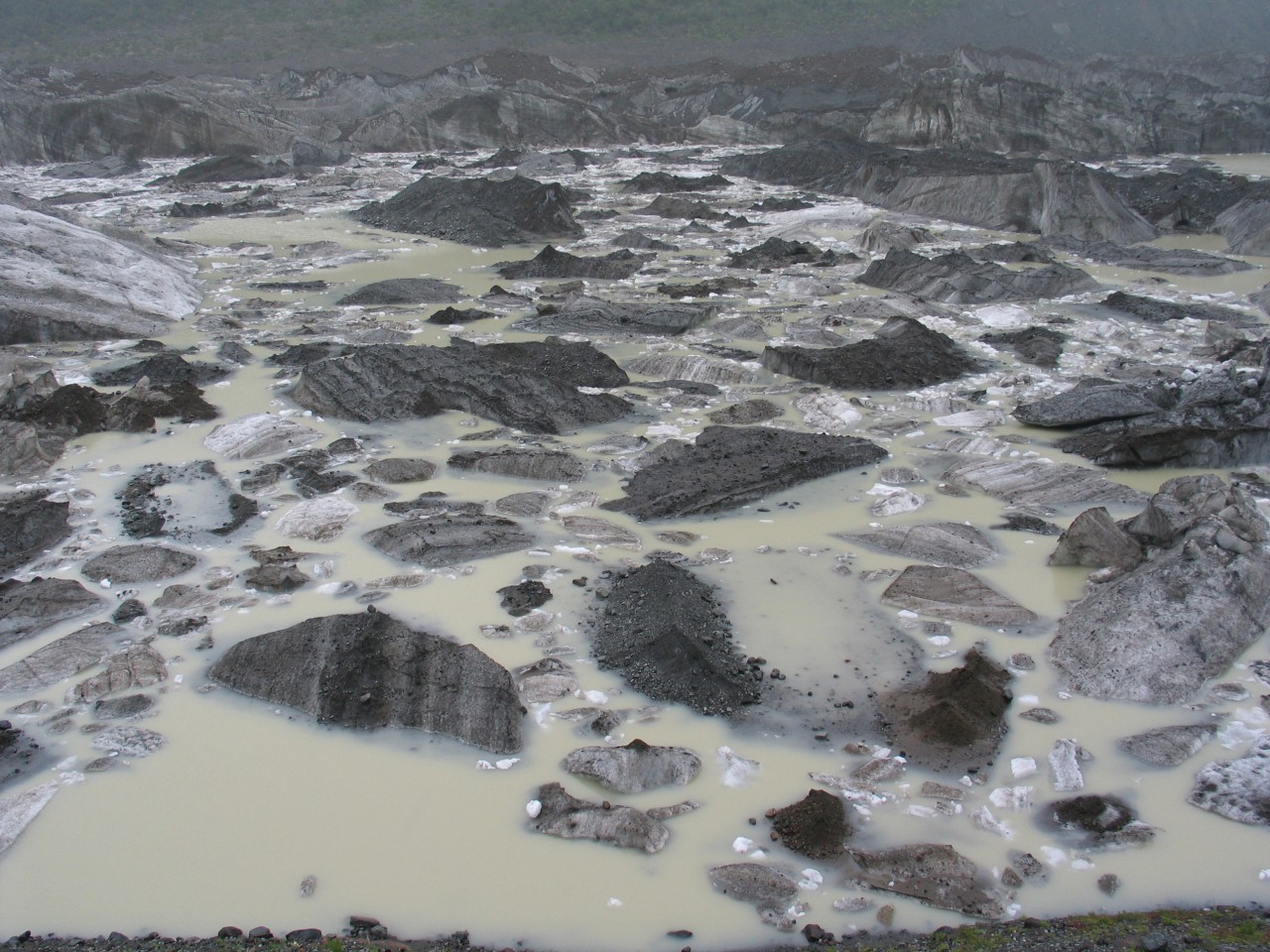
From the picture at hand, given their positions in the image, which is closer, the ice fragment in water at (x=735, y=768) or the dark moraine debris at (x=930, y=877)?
the dark moraine debris at (x=930, y=877)

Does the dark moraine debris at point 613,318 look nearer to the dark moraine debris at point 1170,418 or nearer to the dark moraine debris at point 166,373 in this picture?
the dark moraine debris at point 166,373

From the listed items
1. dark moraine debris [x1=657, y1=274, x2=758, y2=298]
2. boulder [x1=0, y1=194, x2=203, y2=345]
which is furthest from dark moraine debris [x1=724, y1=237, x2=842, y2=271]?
boulder [x1=0, y1=194, x2=203, y2=345]

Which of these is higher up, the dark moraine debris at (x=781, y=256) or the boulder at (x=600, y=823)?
the dark moraine debris at (x=781, y=256)

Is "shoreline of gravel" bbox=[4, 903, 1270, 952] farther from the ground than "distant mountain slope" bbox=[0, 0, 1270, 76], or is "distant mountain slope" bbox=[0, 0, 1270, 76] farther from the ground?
"distant mountain slope" bbox=[0, 0, 1270, 76]

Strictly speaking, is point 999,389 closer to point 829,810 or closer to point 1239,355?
point 1239,355

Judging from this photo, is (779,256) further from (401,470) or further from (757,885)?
(757,885)

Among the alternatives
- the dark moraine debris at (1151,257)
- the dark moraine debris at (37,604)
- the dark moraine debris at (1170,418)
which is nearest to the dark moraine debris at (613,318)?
the dark moraine debris at (1170,418)

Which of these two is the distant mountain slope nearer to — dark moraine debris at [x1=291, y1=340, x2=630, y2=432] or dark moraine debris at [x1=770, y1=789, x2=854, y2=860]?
dark moraine debris at [x1=291, y1=340, x2=630, y2=432]
